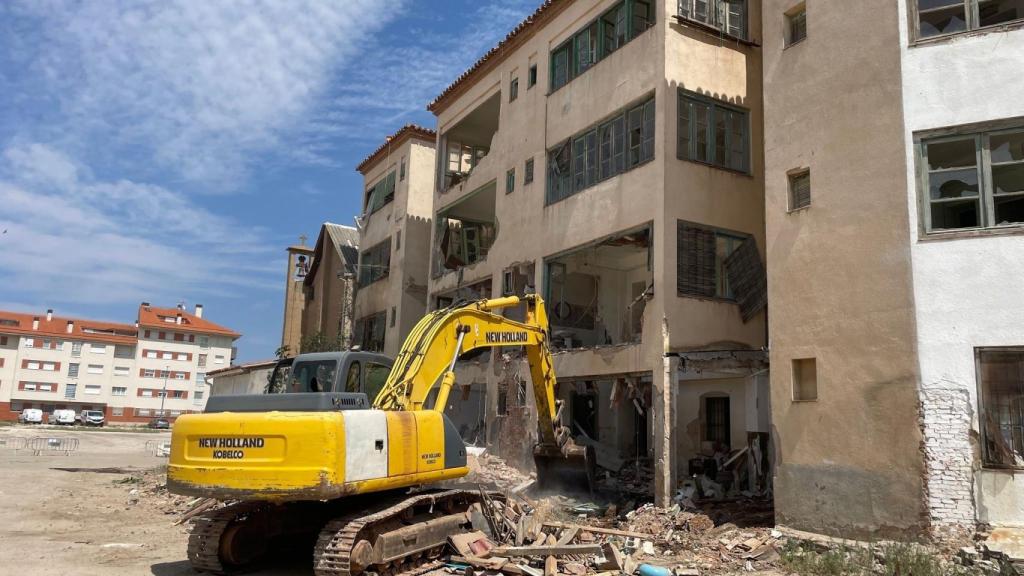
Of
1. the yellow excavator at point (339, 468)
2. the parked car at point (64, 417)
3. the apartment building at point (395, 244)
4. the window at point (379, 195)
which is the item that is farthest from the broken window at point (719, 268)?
Result: the parked car at point (64, 417)

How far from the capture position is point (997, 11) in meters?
12.2

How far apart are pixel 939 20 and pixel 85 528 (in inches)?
649

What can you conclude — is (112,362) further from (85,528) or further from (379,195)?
(85,528)

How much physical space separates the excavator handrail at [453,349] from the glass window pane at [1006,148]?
7.51 metres

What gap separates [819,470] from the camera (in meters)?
12.4

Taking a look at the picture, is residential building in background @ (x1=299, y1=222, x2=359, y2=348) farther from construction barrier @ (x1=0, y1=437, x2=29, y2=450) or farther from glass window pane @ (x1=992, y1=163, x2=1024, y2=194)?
glass window pane @ (x1=992, y1=163, x2=1024, y2=194)

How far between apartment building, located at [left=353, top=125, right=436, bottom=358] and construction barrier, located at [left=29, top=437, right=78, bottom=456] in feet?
51.4

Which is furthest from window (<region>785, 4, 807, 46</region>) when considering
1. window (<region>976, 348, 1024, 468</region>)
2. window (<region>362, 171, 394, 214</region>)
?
window (<region>362, 171, 394, 214</region>)

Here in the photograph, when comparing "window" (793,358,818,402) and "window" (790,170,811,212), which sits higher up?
"window" (790,170,811,212)

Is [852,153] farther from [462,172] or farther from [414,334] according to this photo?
[462,172]

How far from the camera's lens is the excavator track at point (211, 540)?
31.7 feet

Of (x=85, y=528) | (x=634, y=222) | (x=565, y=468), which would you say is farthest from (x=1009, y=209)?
(x=85, y=528)

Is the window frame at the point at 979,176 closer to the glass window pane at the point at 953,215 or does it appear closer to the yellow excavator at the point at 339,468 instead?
the glass window pane at the point at 953,215

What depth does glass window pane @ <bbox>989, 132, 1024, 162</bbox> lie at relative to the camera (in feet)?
38.1
